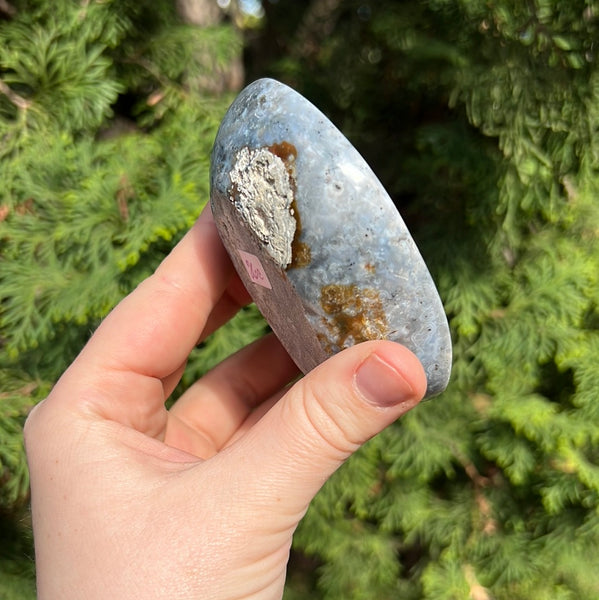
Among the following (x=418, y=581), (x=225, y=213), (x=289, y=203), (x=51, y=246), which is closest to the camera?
(x=289, y=203)

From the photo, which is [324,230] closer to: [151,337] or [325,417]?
[325,417]

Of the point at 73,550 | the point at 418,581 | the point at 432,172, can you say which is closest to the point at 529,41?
the point at 432,172

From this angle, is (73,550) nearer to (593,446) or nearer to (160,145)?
(160,145)

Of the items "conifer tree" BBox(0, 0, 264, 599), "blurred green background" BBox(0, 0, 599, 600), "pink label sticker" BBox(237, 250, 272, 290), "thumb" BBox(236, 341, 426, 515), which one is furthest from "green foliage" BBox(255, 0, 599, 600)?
"thumb" BBox(236, 341, 426, 515)

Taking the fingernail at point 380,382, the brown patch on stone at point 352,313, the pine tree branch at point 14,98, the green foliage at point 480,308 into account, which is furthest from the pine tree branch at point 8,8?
the fingernail at point 380,382

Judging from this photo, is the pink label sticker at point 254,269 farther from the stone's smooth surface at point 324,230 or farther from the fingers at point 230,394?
the fingers at point 230,394

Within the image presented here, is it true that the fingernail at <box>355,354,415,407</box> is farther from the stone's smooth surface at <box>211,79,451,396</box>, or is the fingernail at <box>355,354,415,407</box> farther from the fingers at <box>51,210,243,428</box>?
the fingers at <box>51,210,243,428</box>

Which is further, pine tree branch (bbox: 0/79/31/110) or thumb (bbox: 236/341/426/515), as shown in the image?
pine tree branch (bbox: 0/79/31/110)
